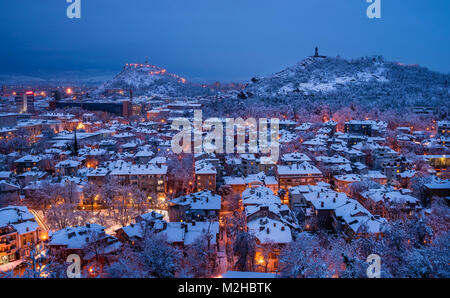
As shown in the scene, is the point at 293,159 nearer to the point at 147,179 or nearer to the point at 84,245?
the point at 147,179

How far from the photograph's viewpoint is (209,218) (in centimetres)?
741

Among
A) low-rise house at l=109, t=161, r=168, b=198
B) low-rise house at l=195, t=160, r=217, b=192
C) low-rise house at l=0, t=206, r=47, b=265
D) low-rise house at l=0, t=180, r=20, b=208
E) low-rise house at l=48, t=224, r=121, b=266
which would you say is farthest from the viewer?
low-rise house at l=195, t=160, r=217, b=192

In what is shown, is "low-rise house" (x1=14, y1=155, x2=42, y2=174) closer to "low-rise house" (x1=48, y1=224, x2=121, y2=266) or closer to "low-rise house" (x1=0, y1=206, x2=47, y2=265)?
"low-rise house" (x1=0, y1=206, x2=47, y2=265)

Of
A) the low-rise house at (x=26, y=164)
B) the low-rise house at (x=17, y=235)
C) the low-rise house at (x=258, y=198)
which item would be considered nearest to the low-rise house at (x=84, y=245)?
the low-rise house at (x=17, y=235)

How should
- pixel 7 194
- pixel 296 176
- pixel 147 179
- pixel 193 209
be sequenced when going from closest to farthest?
pixel 193 209 → pixel 7 194 → pixel 147 179 → pixel 296 176

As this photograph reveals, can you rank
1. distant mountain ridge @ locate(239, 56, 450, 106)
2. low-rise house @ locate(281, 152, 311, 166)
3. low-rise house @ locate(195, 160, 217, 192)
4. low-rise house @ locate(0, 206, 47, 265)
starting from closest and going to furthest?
1. low-rise house @ locate(0, 206, 47, 265)
2. low-rise house @ locate(195, 160, 217, 192)
3. low-rise house @ locate(281, 152, 311, 166)
4. distant mountain ridge @ locate(239, 56, 450, 106)

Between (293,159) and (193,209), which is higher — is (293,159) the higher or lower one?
the higher one

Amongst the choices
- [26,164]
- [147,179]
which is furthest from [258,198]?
[26,164]

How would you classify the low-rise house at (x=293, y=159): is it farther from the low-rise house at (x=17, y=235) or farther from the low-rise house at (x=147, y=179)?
the low-rise house at (x=17, y=235)

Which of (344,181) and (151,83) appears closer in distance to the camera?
(344,181)

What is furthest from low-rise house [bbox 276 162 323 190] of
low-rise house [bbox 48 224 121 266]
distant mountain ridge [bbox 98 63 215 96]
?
distant mountain ridge [bbox 98 63 215 96]

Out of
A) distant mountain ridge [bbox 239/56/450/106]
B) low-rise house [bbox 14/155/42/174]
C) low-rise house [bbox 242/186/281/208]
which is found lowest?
low-rise house [bbox 242/186/281/208]
